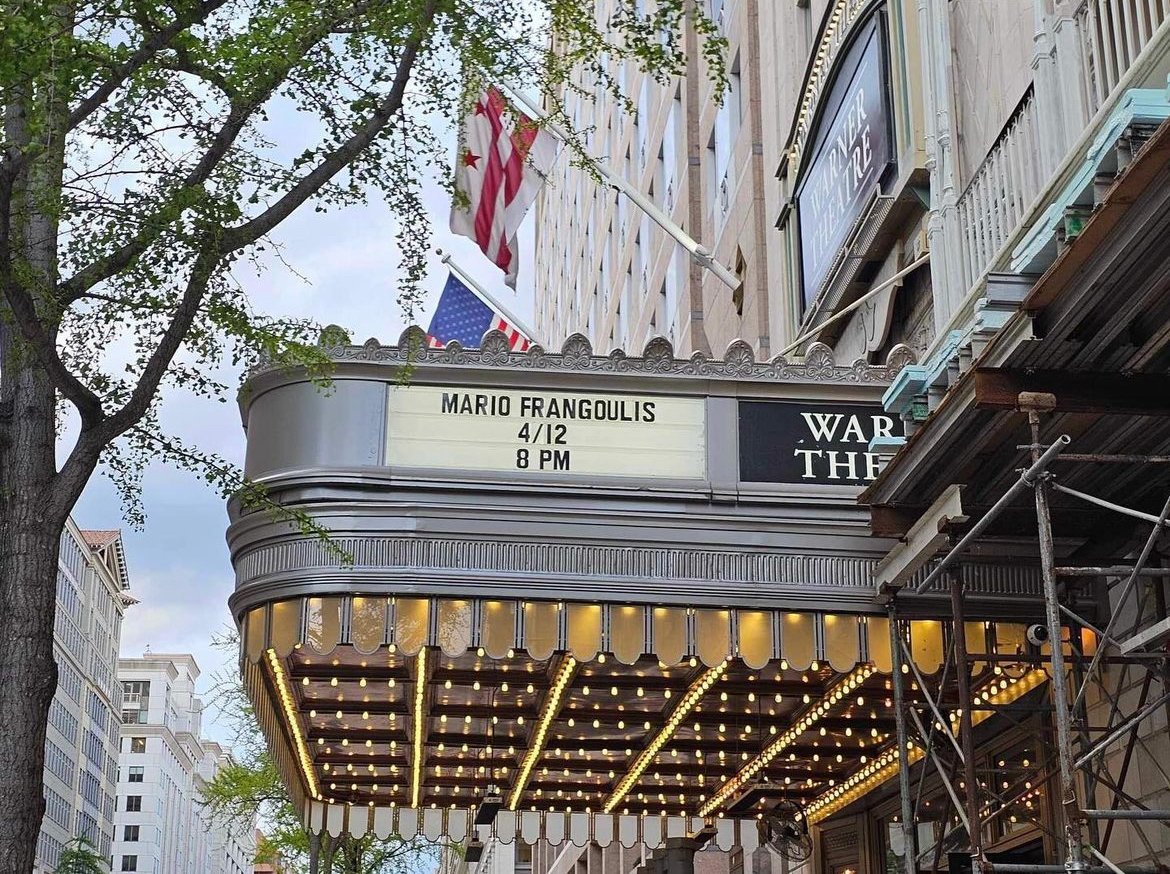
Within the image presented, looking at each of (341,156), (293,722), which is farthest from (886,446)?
(293,722)

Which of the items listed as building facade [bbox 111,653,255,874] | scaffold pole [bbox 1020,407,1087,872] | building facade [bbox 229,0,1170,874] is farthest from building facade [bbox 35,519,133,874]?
scaffold pole [bbox 1020,407,1087,872]

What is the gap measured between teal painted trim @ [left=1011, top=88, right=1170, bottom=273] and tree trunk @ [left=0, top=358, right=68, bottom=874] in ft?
21.1

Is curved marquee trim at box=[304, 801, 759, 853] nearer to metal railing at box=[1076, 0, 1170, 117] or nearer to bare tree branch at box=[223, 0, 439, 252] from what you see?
bare tree branch at box=[223, 0, 439, 252]

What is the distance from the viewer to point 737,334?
27000mm

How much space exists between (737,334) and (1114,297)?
1858 cm

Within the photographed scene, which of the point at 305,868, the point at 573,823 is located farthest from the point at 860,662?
the point at 305,868

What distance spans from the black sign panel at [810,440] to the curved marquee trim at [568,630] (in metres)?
1.15

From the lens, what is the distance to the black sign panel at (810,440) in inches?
496

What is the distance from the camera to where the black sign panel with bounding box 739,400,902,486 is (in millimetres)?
12594

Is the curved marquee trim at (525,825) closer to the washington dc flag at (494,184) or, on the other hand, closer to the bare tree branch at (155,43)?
the washington dc flag at (494,184)

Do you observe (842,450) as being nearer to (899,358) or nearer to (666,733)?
(899,358)

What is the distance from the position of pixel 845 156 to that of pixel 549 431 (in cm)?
681

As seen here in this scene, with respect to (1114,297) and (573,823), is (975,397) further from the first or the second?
(573,823)

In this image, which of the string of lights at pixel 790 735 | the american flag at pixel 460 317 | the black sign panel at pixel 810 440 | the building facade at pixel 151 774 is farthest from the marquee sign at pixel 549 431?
the building facade at pixel 151 774
